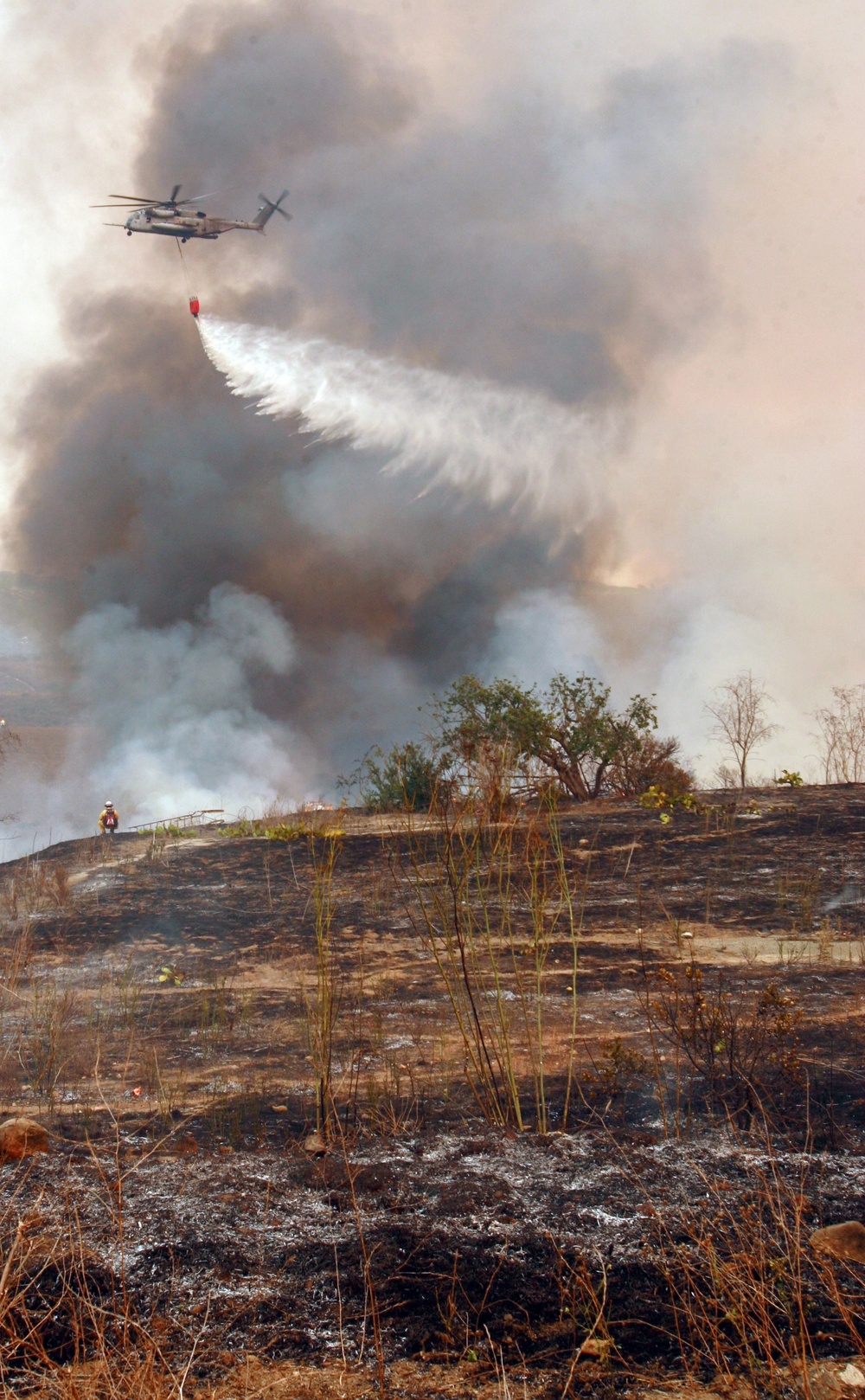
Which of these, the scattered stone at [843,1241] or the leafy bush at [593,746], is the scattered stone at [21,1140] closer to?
the scattered stone at [843,1241]

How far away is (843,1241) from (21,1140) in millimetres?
3386

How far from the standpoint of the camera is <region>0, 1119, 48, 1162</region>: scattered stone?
4.28m

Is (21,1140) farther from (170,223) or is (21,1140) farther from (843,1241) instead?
(170,223)

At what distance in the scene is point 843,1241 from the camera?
3.28 metres

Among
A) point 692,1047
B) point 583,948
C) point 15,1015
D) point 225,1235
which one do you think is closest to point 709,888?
point 583,948

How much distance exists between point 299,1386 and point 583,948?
5.71 m

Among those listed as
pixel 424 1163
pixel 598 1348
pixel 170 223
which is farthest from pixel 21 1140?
pixel 170 223

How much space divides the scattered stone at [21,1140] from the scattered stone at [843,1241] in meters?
3.22

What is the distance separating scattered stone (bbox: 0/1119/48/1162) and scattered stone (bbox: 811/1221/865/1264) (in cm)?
322

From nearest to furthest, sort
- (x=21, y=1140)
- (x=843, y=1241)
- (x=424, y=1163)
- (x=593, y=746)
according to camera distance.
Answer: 1. (x=843, y=1241)
2. (x=424, y=1163)
3. (x=21, y=1140)
4. (x=593, y=746)

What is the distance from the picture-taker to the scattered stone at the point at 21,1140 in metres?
4.28

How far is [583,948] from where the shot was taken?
27.1 ft

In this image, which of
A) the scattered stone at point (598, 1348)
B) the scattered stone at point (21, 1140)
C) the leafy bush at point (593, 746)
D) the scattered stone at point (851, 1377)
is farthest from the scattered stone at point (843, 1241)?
the leafy bush at point (593, 746)

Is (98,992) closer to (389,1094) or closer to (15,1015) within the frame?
(15,1015)
